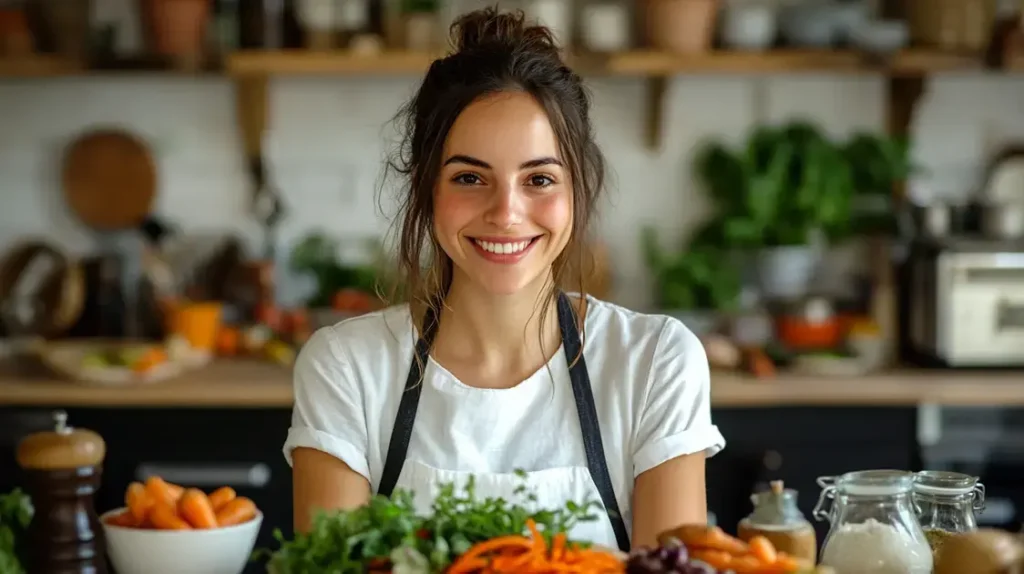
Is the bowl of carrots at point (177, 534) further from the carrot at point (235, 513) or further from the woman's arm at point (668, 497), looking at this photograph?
the woman's arm at point (668, 497)

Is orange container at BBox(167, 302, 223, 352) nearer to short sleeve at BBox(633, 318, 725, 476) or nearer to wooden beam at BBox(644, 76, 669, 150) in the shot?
wooden beam at BBox(644, 76, 669, 150)

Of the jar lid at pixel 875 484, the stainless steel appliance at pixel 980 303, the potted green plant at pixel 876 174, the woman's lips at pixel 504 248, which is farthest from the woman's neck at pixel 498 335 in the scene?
the potted green plant at pixel 876 174

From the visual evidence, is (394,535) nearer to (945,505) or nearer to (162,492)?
(162,492)

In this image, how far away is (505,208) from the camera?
5.74 feet

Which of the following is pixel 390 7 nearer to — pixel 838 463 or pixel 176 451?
pixel 176 451

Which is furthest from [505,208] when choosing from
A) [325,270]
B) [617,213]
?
[617,213]

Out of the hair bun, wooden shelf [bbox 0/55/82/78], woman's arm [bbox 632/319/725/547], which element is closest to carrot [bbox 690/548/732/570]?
woman's arm [bbox 632/319/725/547]

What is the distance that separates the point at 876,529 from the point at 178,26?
2743 millimetres

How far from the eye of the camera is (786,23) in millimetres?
3650

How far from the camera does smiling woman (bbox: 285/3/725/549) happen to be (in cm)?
178

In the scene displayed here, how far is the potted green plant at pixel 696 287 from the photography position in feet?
11.8

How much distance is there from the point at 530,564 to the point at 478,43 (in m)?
0.94

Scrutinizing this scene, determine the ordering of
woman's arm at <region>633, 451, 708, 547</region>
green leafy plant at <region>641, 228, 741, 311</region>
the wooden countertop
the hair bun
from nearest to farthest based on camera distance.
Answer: woman's arm at <region>633, 451, 708, 547</region> < the hair bun < the wooden countertop < green leafy plant at <region>641, 228, 741, 311</region>

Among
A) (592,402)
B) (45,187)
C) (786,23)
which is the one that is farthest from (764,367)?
(45,187)
